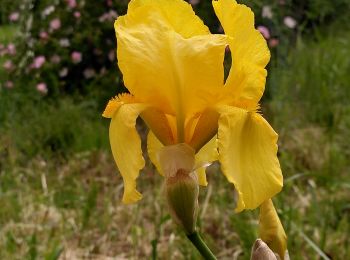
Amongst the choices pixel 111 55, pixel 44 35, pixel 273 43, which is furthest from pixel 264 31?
pixel 44 35

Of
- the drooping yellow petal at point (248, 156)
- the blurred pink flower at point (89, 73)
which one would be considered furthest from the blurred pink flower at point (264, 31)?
the drooping yellow petal at point (248, 156)

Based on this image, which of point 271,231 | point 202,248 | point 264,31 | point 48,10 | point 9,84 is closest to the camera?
point 202,248

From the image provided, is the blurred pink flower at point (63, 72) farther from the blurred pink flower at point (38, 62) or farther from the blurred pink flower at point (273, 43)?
the blurred pink flower at point (273, 43)

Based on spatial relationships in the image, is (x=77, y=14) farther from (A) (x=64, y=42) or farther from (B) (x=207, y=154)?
(B) (x=207, y=154)

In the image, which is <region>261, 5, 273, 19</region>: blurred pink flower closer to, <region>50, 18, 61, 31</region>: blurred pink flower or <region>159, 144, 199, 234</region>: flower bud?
<region>50, 18, 61, 31</region>: blurred pink flower

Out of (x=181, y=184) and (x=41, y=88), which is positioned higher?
(x=181, y=184)

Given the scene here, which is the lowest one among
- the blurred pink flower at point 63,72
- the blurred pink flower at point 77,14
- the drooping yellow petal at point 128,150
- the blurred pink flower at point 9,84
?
the blurred pink flower at point 63,72

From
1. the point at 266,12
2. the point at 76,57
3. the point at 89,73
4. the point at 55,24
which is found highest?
the point at 266,12
